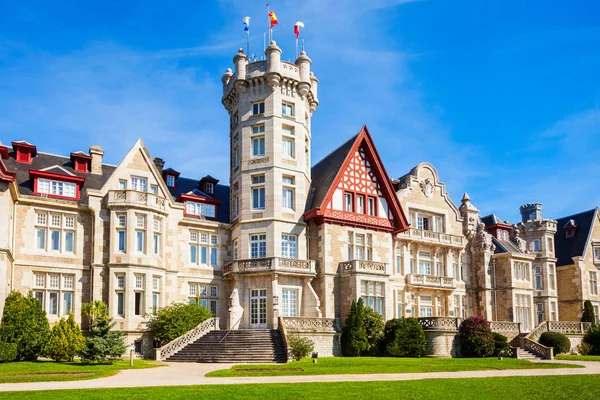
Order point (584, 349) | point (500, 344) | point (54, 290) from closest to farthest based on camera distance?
point (54, 290), point (500, 344), point (584, 349)

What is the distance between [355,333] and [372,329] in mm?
1276

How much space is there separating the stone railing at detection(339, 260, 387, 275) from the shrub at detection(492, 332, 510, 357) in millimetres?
7676

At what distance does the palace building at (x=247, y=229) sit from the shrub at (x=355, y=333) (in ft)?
4.74

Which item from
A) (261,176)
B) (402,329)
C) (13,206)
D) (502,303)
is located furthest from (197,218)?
(502,303)

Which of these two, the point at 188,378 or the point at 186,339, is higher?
the point at 186,339

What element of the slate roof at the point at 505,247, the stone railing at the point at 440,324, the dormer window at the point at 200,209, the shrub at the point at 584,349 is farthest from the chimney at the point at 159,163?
the shrub at the point at 584,349

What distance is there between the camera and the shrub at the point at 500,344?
3881 cm

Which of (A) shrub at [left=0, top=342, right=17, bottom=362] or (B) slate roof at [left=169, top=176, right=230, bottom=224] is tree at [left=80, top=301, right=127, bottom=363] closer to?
(A) shrub at [left=0, top=342, right=17, bottom=362]

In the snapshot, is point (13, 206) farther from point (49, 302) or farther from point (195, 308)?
point (195, 308)

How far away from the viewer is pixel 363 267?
1566 inches

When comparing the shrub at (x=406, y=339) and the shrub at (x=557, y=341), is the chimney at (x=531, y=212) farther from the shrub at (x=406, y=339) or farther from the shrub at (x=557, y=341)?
the shrub at (x=406, y=339)

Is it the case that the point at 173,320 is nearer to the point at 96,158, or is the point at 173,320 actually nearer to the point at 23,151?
the point at 96,158

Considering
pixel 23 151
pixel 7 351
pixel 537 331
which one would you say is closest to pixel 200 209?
pixel 23 151

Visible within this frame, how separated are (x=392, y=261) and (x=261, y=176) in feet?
36.0
